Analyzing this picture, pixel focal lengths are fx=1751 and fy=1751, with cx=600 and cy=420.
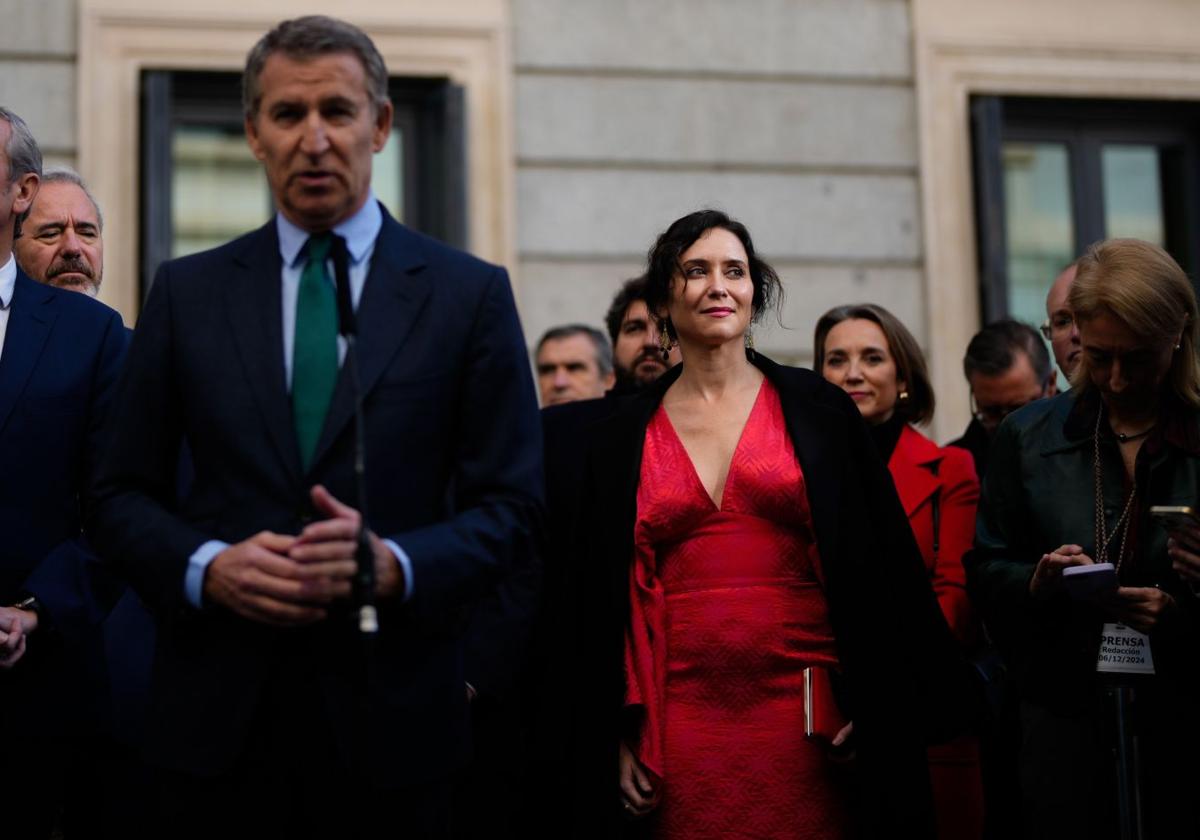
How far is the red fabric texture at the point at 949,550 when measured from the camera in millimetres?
5000

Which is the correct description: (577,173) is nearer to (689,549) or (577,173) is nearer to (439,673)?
(689,549)

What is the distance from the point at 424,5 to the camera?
29.6ft

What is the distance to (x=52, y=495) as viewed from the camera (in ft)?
12.6

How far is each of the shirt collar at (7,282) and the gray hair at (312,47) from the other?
1.11 meters

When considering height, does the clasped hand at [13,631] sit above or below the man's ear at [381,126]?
below

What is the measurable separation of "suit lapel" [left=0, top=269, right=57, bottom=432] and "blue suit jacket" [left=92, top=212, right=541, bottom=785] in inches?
32.6

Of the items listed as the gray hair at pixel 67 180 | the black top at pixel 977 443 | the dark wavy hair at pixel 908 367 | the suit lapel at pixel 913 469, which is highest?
the gray hair at pixel 67 180

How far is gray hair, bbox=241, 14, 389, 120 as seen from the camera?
306 cm

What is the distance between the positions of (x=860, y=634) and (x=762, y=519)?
1.19 ft

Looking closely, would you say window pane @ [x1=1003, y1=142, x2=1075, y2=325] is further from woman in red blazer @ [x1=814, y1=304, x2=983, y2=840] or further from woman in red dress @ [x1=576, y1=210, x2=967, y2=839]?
woman in red dress @ [x1=576, y1=210, x2=967, y2=839]

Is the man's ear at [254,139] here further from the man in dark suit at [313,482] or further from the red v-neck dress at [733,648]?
the red v-neck dress at [733,648]

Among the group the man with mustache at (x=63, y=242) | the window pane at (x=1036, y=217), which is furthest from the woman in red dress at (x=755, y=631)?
the window pane at (x=1036, y=217)

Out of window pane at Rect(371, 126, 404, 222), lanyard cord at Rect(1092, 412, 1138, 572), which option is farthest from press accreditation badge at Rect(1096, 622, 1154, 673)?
window pane at Rect(371, 126, 404, 222)

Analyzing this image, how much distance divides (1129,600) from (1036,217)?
19.8ft
